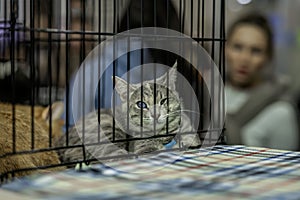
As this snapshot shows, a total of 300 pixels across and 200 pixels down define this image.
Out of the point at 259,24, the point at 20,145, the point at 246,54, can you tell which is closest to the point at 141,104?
the point at 20,145

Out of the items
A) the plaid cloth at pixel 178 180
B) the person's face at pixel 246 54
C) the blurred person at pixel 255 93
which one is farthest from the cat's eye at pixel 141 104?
the person's face at pixel 246 54

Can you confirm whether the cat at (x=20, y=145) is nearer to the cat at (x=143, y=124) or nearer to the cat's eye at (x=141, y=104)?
the cat at (x=143, y=124)

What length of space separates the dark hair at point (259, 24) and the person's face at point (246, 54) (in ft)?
0.07

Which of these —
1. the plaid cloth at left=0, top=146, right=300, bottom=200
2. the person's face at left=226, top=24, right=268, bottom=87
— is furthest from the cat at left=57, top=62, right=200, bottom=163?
the person's face at left=226, top=24, right=268, bottom=87

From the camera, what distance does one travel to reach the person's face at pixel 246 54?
2732 mm

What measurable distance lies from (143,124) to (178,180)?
41 centimetres

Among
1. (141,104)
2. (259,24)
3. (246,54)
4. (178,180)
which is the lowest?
(178,180)

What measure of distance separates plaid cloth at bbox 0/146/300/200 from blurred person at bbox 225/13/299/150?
140cm

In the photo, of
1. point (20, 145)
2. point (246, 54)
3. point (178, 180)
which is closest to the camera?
point (178, 180)

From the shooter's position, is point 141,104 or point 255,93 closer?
point 141,104

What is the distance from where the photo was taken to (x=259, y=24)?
9.36 feet

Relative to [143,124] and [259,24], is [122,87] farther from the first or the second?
[259,24]

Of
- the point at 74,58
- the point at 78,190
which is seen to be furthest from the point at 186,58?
the point at 74,58

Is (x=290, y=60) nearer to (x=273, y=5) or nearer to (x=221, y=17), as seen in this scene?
(x=273, y=5)
